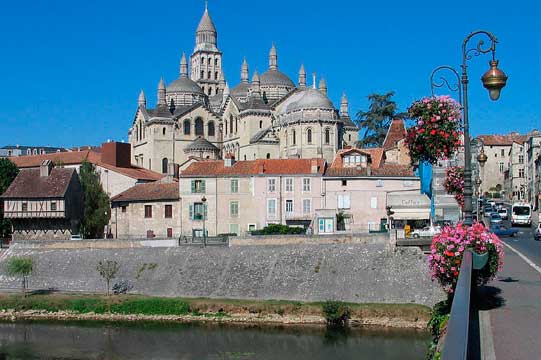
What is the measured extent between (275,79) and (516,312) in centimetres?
8249

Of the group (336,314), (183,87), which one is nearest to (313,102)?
(183,87)

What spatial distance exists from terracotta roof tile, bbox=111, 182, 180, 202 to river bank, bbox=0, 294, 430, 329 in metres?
14.1

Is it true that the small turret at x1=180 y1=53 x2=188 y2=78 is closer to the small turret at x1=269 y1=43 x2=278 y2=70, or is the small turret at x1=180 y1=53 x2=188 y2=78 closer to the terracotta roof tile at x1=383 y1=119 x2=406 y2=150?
the small turret at x1=269 y1=43 x2=278 y2=70

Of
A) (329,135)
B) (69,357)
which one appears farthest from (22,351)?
(329,135)

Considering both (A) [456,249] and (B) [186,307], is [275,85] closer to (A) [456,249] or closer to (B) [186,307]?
(B) [186,307]

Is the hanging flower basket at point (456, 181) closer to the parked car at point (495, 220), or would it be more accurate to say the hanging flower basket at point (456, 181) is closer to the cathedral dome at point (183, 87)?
the parked car at point (495, 220)

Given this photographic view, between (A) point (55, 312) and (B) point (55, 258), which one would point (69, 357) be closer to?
(A) point (55, 312)

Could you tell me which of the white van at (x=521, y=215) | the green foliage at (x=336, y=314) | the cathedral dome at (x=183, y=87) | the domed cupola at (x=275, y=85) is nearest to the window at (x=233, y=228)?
the green foliage at (x=336, y=314)

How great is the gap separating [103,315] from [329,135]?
4076 cm

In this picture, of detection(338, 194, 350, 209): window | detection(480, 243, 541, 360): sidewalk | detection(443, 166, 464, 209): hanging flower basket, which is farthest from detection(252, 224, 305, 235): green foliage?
detection(480, 243, 541, 360): sidewalk

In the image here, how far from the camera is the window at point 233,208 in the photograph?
170ft

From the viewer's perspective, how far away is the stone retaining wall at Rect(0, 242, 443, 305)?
36562 mm

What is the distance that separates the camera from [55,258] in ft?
148

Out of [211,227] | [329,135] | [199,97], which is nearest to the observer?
[211,227]
